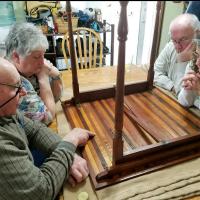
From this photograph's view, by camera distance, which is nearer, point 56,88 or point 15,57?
point 15,57

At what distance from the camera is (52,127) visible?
1.06 metres

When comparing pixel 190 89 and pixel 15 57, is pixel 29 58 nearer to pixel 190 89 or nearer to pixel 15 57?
pixel 15 57

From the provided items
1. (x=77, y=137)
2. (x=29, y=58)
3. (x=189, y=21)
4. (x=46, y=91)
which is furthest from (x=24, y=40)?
(x=189, y=21)

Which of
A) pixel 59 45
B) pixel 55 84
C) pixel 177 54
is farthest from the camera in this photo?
pixel 59 45

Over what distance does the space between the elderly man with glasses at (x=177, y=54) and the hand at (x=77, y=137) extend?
0.73 metres

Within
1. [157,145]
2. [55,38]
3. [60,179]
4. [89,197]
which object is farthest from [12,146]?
[55,38]

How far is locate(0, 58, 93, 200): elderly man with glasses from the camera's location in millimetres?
610

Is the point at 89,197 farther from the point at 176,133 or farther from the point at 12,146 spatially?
the point at 176,133

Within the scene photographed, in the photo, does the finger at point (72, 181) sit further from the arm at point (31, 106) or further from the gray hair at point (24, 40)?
the gray hair at point (24, 40)

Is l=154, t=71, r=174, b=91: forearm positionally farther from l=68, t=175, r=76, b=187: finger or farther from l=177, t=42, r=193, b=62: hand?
l=68, t=175, r=76, b=187: finger

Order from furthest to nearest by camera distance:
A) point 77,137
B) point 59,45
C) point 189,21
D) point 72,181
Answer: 1. point 59,45
2. point 189,21
3. point 77,137
4. point 72,181

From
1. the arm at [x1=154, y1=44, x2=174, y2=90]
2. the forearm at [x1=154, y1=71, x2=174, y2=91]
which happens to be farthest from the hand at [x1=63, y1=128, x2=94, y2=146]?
the arm at [x1=154, y1=44, x2=174, y2=90]

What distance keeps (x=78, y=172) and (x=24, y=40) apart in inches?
24.6

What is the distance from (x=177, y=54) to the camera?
1525 mm
